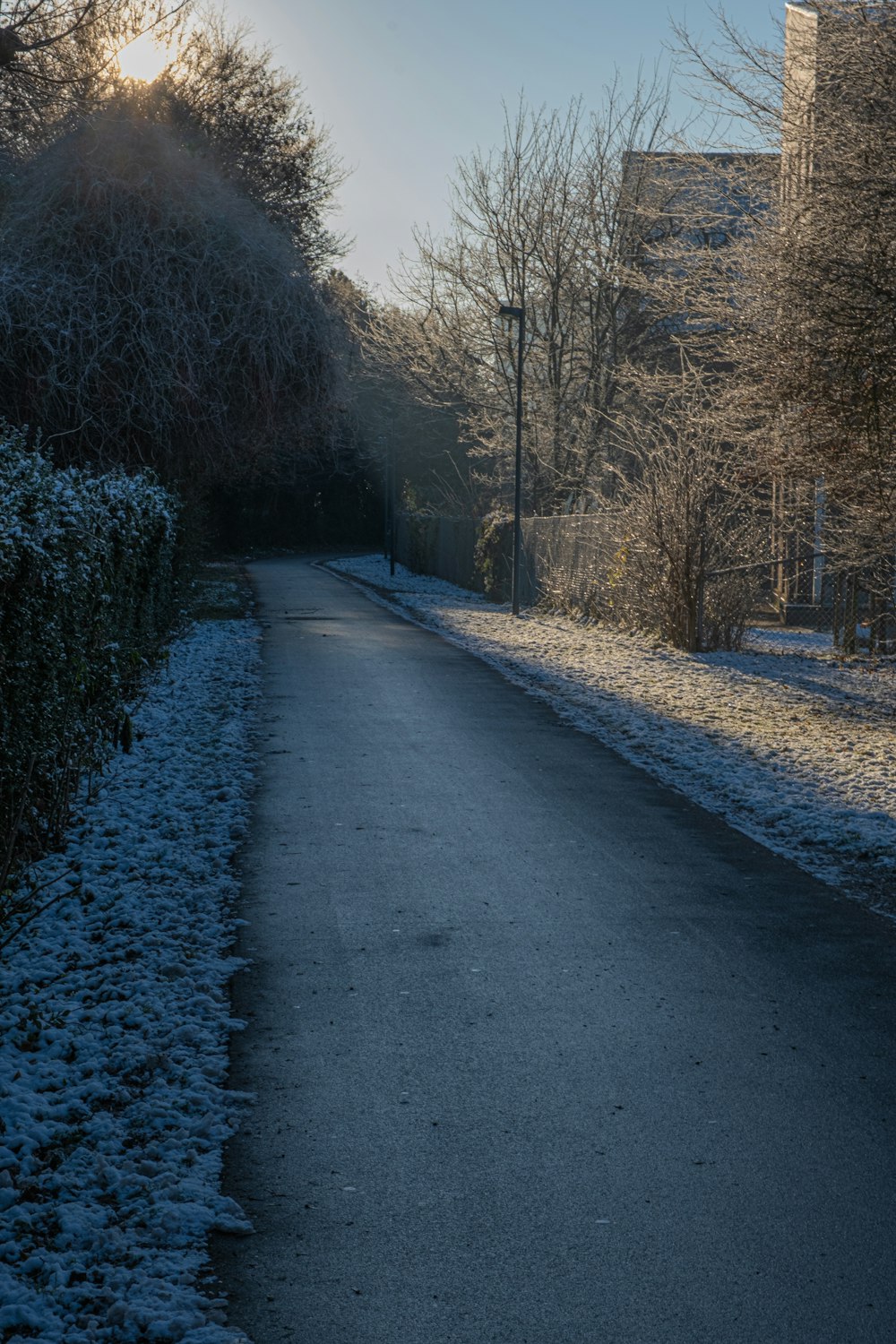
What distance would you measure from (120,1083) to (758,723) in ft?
26.7

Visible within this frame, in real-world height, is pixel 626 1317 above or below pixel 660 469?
below

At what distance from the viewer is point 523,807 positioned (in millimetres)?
7898

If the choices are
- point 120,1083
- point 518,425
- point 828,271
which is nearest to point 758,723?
point 828,271

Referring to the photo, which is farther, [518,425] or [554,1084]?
[518,425]

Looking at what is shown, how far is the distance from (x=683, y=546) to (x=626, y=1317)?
48.7 ft

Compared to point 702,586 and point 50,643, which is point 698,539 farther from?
point 50,643

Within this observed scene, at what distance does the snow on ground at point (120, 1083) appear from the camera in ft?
9.43

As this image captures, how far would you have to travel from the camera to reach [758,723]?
438 inches

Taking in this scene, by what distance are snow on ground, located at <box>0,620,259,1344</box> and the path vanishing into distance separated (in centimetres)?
13

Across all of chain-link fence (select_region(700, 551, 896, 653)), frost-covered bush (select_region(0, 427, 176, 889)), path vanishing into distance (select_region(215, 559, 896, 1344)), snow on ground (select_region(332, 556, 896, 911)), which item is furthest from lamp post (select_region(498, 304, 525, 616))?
path vanishing into distance (select_region(215, 559, 896, 1344))

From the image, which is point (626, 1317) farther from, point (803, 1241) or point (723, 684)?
point (723, 684)

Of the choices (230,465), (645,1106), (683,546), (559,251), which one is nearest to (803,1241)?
(645,1106)

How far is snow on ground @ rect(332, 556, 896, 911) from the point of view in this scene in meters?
7.36

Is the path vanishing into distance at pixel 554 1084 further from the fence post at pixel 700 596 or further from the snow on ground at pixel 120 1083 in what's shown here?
the fence post at pixel 700 596
